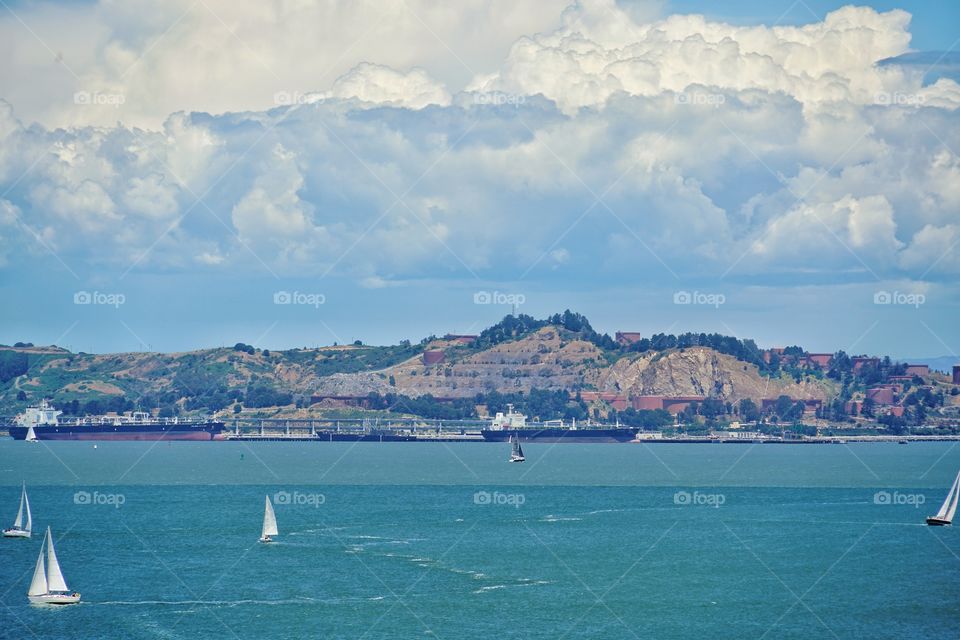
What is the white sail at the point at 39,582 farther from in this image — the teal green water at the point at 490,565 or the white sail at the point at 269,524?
the white sail at the point at 269,524

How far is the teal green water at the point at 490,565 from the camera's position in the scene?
7319 centimetres

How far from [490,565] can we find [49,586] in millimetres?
29459

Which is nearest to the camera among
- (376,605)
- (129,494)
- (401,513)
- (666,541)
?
(376,605)

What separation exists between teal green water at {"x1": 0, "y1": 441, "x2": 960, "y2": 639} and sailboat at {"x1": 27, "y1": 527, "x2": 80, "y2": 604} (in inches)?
42.4

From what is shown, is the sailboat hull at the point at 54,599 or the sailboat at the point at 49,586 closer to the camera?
the sailboat hull at the point at 54,599

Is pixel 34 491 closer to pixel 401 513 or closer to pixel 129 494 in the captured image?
pixel 129 494

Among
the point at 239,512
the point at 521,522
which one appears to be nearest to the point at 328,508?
the point at 239,512

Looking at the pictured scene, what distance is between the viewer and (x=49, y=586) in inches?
3034

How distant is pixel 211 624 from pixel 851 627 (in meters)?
34.7

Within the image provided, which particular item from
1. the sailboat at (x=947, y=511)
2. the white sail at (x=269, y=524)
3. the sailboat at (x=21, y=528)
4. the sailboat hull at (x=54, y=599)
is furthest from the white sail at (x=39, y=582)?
the sailboat at (x=947, y=511)

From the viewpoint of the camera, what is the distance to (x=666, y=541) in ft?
352

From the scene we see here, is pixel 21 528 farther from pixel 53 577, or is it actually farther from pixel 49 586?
pixel 49 586

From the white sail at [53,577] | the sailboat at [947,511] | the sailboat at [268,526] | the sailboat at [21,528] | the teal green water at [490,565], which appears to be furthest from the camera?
the sailboat at [947,511]

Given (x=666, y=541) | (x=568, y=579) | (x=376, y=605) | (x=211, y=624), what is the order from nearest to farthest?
1. (x=211, y=624)
2. (x=376, y=605)
3. (x=568, y=579)
4. (x=666, y=541)
